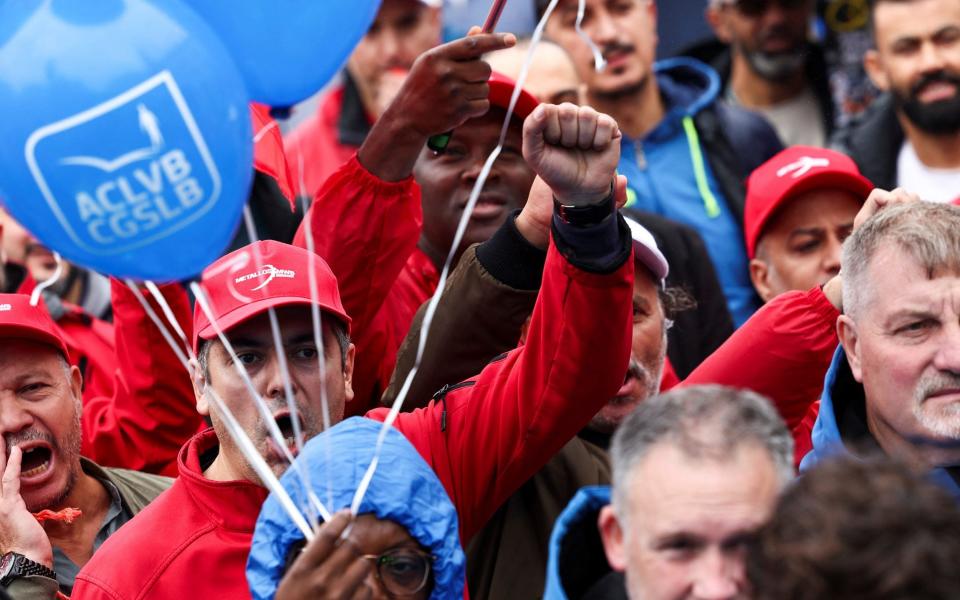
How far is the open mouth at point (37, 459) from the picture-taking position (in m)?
4.21

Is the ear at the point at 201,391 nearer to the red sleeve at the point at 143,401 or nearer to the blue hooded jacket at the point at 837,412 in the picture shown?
the red sleeve at the point at 143,401

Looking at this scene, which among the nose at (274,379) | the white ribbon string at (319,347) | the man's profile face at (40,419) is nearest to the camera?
the white ribbon string at (319,347)

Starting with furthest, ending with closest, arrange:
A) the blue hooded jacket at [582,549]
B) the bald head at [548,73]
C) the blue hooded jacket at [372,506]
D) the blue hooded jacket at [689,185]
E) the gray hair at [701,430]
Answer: the blue hooded jacket at [689,185], the bald head at [548,73], the blue hooded jacket at [372,506], the blue hooded jacket at [582,549], the gray hair at [701,430]

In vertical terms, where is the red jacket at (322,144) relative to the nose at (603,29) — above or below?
below

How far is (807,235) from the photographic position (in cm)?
494

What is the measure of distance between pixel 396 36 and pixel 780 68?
1624 mm

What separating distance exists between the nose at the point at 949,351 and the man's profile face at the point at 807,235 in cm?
153

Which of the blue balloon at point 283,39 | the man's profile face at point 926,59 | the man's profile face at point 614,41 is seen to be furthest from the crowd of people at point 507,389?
the man's profile face at point 926,59

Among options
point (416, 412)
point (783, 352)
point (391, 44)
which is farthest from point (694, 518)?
point (391, 44)

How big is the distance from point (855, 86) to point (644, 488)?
4519mm

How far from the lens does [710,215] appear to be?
5.54 m

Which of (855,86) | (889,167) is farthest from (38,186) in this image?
(855,86)

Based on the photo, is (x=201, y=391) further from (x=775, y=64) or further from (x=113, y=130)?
(x=775, y=64)

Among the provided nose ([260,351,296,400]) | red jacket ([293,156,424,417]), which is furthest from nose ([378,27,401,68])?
nose ([260,351,296,400])
